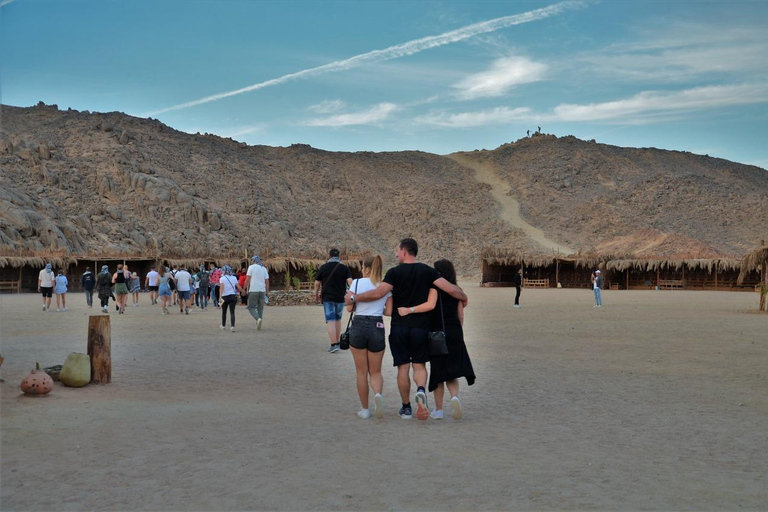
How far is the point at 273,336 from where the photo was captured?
16.0 m

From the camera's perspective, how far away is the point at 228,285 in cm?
1655

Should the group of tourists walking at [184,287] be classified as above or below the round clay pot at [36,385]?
above

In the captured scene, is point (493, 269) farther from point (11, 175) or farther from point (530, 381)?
point (530, 381)

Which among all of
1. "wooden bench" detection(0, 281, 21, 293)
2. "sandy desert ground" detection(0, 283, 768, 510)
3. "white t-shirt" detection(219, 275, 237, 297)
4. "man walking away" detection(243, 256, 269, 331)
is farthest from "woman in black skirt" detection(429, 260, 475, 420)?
"wooden bench" detection(0, 281, 21, 293)

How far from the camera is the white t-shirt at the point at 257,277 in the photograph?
16.1m

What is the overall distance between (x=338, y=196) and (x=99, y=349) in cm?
8144

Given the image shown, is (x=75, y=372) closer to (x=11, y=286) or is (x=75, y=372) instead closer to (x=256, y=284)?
(x=256, y=284)

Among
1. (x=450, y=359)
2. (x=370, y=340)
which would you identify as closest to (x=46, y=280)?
(x=370, y=340)

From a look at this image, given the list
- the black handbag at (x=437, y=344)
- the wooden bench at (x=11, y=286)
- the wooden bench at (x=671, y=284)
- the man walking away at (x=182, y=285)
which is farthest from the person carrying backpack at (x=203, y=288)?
the wooden bench at (x=671, y=284)

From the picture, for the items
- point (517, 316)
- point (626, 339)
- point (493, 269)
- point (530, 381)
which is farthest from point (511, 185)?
point (530, 381)

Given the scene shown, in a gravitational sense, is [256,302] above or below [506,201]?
below

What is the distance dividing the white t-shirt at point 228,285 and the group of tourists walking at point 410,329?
30.3 ft

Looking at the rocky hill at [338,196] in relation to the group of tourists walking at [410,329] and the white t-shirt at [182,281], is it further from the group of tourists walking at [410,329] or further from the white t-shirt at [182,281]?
the group of tourists walking at [410,329]

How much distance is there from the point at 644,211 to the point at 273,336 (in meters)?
76.8
